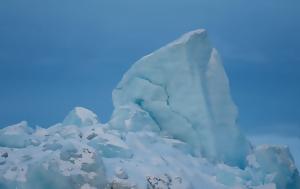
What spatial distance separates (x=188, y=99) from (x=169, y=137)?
1816mm

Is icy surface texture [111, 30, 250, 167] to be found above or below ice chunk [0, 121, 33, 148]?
above

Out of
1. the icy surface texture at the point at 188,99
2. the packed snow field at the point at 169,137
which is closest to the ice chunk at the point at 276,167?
the packed snow field at the point at 169,137

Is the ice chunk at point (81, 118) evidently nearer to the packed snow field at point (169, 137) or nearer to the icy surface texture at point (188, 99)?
the packed snow field at point (169, 137)

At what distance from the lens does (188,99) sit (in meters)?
21.8

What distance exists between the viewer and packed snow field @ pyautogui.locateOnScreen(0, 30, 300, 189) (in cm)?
1683

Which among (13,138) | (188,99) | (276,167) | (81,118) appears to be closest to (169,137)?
(188,99)

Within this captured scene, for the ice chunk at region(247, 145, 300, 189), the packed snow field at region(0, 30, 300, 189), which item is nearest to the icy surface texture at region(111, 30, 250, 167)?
the packed snow field at region(0, 30, 300, 189)

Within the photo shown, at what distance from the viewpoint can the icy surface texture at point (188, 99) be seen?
21.5m

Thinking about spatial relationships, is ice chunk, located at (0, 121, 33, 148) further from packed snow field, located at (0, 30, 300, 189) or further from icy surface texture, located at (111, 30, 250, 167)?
icy surface texture, located at (111, 30, 250, 167)

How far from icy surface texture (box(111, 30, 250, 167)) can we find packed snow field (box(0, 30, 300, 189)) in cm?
4

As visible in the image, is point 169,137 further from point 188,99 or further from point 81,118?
point 81,118

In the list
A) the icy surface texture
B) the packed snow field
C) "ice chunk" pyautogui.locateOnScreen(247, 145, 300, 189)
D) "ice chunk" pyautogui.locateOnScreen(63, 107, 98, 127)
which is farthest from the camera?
"ice chunk" pyautogui.locateOnScreen(63, 107, 98, 127)

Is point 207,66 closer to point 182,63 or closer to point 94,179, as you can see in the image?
point 182,63

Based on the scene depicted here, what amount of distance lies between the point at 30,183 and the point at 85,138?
3.38 m
